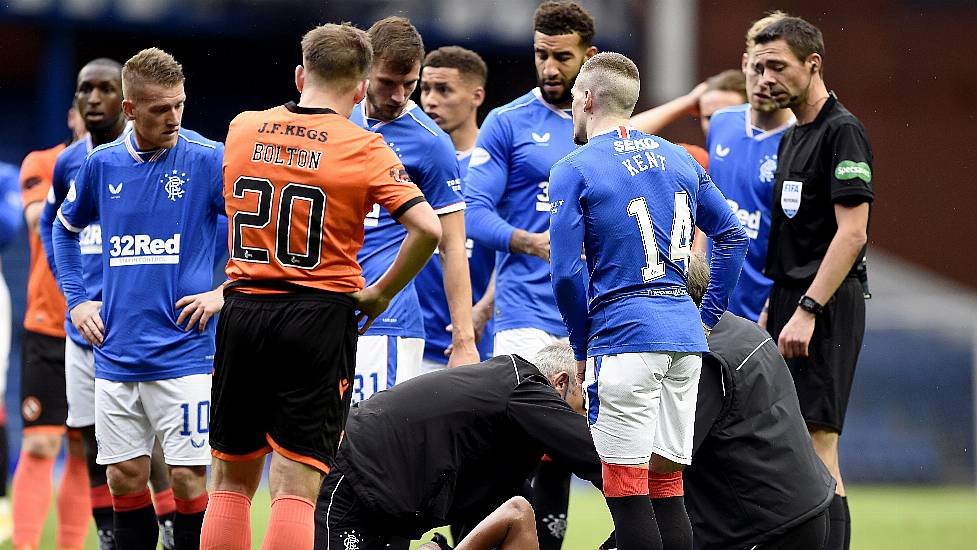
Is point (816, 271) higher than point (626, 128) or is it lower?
lower

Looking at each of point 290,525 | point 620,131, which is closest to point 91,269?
point 290,525

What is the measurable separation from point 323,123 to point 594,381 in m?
1.37

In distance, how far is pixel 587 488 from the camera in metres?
15.9

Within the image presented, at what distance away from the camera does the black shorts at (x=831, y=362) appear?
20.6 feet

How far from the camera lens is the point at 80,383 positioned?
6.89 m

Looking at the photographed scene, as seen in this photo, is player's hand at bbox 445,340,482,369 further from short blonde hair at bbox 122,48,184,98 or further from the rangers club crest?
short blonde hair at bbox 122,48,184,98

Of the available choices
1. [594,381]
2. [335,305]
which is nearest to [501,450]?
[594,381]

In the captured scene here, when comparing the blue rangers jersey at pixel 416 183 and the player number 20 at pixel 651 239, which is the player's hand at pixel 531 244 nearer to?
the blue rangers jersey at pixel 416 183

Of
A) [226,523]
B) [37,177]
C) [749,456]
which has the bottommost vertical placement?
[226,523]

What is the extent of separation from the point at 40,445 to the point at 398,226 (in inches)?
118

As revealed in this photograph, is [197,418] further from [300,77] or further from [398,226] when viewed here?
[300,77]

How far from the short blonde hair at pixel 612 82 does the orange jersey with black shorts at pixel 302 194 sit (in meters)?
0.87

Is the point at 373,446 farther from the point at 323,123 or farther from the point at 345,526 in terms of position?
the point at 323,123

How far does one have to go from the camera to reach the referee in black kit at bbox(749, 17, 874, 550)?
6.17 meters
